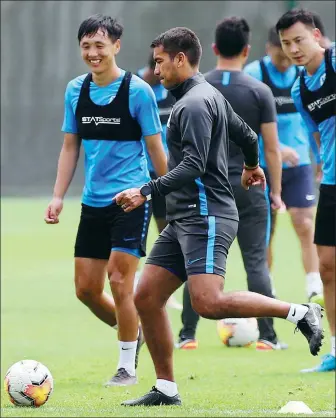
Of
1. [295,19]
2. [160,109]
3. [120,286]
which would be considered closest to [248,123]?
[295,19]

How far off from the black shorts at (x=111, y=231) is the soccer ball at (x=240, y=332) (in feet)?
6.54

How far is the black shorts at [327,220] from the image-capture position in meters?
7.94

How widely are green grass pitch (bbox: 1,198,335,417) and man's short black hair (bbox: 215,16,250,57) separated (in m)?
2.38

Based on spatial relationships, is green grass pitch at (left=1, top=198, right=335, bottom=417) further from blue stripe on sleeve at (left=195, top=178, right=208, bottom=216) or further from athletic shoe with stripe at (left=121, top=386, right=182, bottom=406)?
blue stripe on sleeve at (left=195, top=178, right=208, bottom=216)

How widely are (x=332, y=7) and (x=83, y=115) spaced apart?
12.2 m

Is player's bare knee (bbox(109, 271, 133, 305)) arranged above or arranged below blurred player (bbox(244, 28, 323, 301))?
below

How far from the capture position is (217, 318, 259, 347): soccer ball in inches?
375

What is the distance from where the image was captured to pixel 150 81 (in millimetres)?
11031

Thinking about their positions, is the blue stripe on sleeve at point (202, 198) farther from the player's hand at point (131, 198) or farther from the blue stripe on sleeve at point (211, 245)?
the player's hand at point (131, 198)

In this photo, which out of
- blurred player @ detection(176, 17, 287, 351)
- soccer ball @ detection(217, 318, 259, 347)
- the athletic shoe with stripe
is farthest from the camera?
soccer ball @ detection(217, 318, 259, 347)

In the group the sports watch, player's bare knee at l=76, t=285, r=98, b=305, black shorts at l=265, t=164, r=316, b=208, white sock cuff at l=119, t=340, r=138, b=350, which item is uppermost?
the sports watch

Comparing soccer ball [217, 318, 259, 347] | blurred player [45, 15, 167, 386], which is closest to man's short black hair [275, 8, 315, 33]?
blurred player [45, 15, 167, 386]

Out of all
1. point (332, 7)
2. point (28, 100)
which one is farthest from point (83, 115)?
point (28, 100)

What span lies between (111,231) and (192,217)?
1.46 metres
